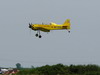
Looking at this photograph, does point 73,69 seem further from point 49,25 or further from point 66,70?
point 49,25

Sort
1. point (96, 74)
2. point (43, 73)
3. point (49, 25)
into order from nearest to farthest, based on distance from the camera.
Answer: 1. point (96, 74)
2. point (49, 25)
3. point (43, 73)

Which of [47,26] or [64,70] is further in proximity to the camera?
[64,70]

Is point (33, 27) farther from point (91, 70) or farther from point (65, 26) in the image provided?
point (91, 70)

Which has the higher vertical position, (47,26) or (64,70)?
(47,26)

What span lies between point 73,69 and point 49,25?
12.1 metres

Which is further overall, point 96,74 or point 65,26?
point 65,26

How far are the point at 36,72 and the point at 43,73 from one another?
1.56 meters

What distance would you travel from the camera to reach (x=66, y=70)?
83.7 m

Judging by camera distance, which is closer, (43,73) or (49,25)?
(49,25)

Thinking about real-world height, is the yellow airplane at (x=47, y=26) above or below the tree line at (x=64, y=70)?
above

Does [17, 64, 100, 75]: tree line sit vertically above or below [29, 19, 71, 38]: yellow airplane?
below

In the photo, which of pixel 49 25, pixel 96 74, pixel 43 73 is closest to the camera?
pixel 96 74

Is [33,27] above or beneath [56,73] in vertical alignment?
above

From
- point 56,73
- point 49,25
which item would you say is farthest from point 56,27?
point 56,73
